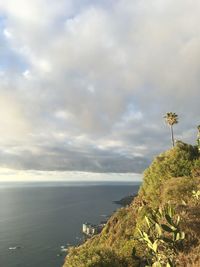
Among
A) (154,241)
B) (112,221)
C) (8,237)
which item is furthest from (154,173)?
(8,237)

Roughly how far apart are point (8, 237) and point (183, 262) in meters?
162

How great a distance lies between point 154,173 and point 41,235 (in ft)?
414

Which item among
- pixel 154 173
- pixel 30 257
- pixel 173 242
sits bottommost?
pixel 30 257

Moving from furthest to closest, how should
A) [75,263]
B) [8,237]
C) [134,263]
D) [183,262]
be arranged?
[8,237]
[75,263]
[134,263]
[183,262]

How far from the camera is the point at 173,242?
19547 millimetres

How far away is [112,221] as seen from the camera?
57.1 metres

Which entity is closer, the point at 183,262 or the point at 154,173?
the point at 183,262

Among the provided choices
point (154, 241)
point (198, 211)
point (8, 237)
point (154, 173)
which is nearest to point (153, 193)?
point (154, 173)

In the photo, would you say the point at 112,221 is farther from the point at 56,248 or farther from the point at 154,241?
the point at 56,248

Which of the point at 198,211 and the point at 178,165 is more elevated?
the point at 178,165

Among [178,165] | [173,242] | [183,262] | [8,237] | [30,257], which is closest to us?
[183,262]

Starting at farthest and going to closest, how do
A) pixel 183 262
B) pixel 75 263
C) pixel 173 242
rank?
pixel 75 263 < pixel 173 242 < pixel 183 262

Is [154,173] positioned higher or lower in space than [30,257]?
higher

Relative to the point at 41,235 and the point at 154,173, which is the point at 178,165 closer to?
the point at 154,173
